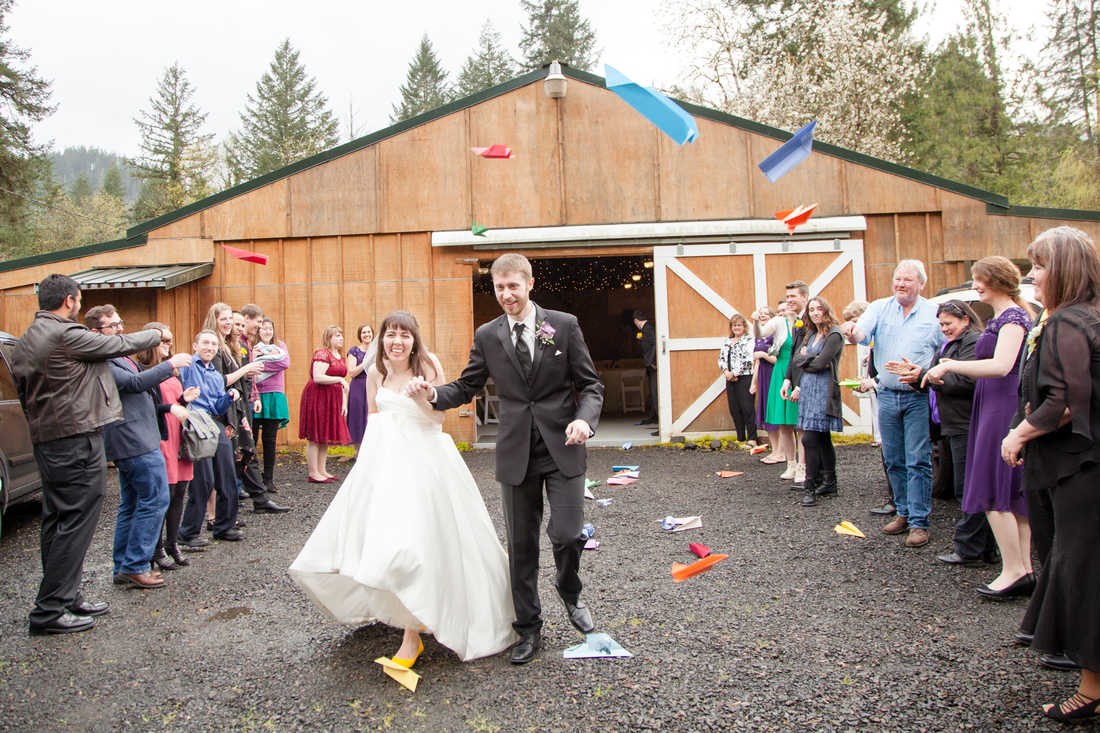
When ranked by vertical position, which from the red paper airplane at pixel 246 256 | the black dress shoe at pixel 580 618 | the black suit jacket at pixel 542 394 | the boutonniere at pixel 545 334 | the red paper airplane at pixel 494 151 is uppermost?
the red paper airplane at pixel 494 151

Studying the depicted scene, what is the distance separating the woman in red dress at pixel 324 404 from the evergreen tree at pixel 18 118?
741 inches

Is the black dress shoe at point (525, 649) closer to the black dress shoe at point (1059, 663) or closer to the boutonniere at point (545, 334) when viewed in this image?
the boutonniere at point (545, 334)

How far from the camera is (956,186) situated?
9.74m

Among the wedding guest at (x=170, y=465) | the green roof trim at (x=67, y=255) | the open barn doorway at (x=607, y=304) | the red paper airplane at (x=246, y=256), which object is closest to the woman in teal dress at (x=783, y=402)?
the wedding guest at (x=170, y=465)

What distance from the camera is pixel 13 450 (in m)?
5.63

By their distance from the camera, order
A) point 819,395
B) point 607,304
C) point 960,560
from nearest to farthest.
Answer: point 960,560
point 819,395
point 607,304

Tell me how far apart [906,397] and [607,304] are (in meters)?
14.9

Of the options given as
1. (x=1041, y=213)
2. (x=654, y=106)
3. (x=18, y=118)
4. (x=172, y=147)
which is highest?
(x=172, y=147)

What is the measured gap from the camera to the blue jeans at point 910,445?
470cm

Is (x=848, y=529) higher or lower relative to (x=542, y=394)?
lower

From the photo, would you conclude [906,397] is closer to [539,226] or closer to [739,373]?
[739,373]

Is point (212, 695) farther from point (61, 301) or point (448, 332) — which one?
point (448, 332)

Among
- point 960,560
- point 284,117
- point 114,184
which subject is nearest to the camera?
point 960,560

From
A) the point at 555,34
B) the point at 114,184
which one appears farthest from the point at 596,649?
the point at 114,184
